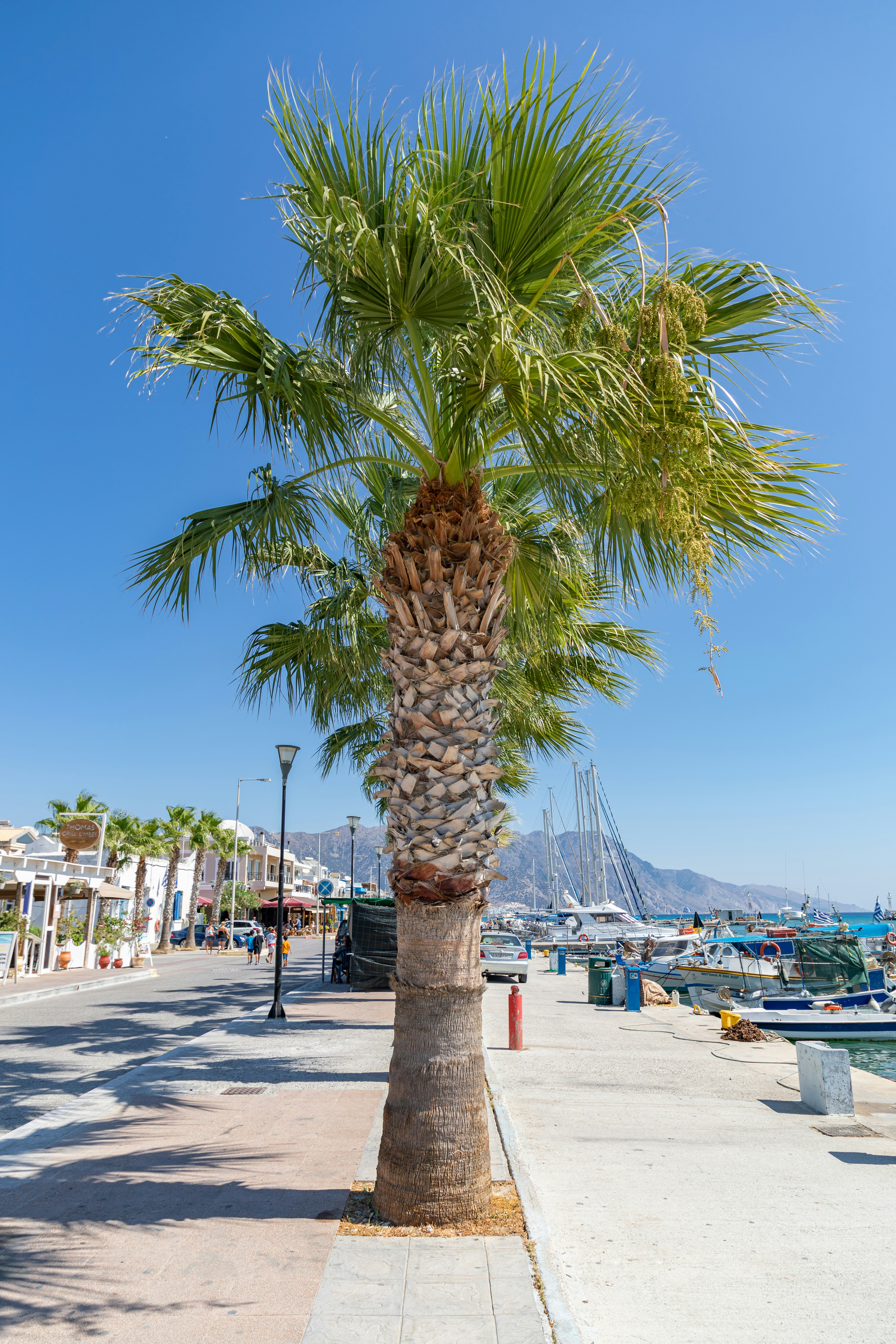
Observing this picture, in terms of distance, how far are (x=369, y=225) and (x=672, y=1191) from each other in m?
6.95

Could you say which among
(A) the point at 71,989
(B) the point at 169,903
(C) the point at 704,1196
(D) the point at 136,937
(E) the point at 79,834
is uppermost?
(E) the point at 79,834

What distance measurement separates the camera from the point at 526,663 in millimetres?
11188

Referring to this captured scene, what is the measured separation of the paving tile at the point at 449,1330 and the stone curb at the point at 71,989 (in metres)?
18.2

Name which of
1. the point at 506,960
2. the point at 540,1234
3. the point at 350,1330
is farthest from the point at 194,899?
the point at 350,1330

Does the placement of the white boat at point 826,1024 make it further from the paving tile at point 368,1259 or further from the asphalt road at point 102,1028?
the paving tile at point 368,1259

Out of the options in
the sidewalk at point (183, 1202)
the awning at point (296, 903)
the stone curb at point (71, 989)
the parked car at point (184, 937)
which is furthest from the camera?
the awning at point (296, 903)

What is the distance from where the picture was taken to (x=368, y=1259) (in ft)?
15.0

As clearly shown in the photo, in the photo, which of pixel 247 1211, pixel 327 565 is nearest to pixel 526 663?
pixel 327 565

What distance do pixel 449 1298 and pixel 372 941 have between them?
17.4 metres

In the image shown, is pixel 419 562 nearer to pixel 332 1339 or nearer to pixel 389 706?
pixel 389 706

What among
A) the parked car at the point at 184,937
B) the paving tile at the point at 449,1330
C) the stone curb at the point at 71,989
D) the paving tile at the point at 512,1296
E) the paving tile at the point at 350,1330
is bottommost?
the parked car at the point at 184,937

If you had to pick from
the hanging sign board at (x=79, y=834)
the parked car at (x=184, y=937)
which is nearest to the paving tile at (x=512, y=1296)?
the hanging sign board at (x=79, y=834)

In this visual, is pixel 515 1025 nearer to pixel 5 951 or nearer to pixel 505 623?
pixel 505 623

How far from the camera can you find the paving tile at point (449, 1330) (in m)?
3.70
